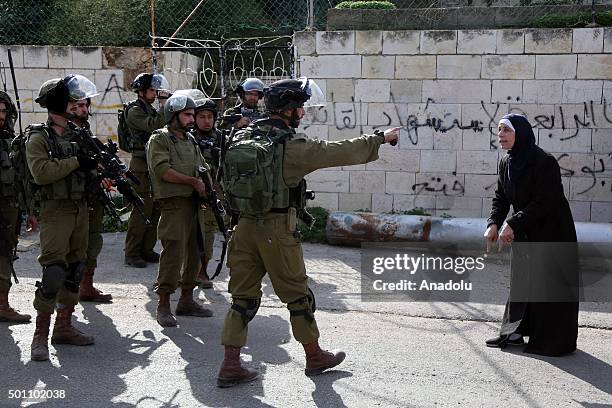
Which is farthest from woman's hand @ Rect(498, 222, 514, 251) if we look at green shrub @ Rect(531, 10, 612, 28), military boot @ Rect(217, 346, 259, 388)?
green shrub @ Rect(531, 10, 612, 28)

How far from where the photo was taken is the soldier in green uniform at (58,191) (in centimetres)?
471

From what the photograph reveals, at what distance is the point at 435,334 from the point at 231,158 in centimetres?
225

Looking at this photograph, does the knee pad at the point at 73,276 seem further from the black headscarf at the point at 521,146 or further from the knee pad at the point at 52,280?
the black headscarf at the point at 521,146

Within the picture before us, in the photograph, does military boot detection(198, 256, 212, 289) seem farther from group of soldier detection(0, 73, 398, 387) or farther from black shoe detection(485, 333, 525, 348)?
black shoe detection(485, 333, 525, 348)

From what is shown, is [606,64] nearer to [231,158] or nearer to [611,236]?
[611,236]

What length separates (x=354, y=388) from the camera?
4312 mm

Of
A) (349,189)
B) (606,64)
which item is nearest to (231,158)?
(349,189)

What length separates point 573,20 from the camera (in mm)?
8586

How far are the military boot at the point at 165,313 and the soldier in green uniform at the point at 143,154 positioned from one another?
67.4 inches

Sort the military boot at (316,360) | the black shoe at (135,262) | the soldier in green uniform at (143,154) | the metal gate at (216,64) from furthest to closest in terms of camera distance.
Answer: the metal gate at (216,64) < the black shoe at (135,262) < the soldier in green uniform at (143,154) < the military boot at (316,360)

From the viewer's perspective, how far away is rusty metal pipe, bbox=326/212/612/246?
25.8 feet

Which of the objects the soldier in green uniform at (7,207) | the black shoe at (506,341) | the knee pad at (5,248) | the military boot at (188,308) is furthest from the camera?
the military boot at (188,308)

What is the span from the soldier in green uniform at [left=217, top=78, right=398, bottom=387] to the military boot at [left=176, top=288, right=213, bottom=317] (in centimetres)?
146

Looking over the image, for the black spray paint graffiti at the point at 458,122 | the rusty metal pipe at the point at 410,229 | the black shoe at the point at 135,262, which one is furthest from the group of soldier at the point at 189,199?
the black spray paint graffiti at the point at 458,122
